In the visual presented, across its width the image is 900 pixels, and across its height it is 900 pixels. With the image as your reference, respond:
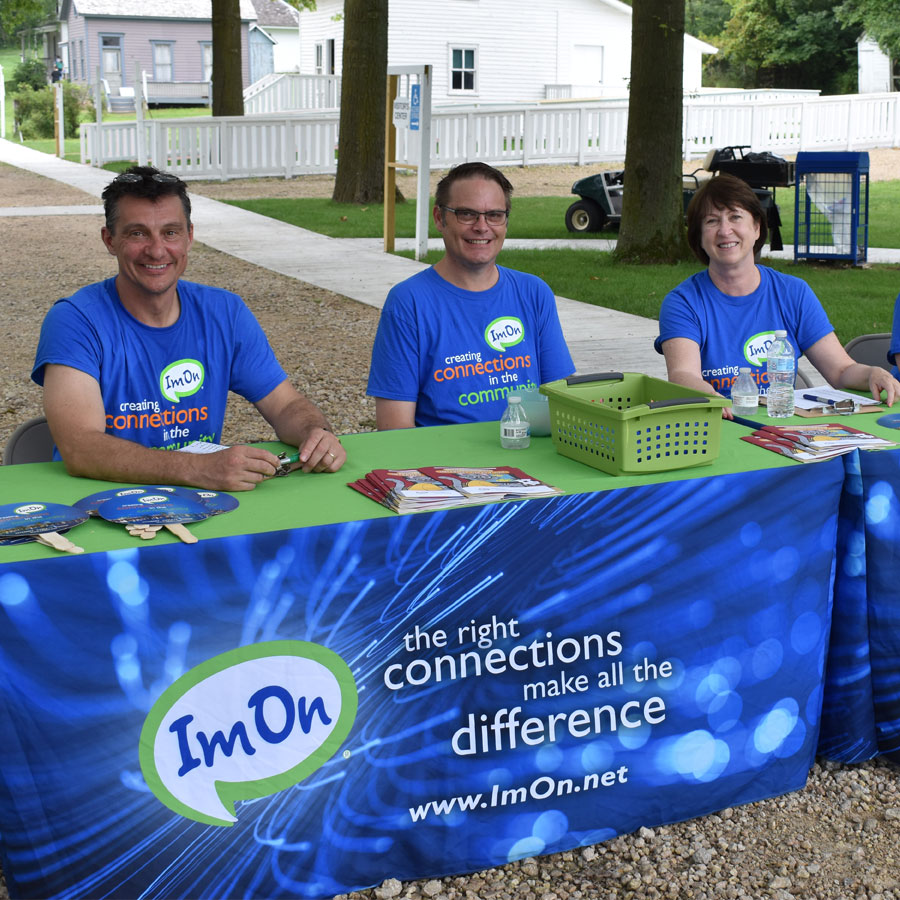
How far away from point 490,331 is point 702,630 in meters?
1.42

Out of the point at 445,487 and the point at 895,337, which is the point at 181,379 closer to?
the point at 445,487

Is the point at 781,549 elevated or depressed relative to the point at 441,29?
depressed

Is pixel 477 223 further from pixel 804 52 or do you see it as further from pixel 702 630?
pixel 804 52

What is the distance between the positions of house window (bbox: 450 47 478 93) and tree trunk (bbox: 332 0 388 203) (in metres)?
18.3

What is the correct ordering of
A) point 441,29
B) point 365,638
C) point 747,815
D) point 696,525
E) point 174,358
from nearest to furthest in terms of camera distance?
point 365,638, point 696,525, point 747,815, point 174,358, point 441,29

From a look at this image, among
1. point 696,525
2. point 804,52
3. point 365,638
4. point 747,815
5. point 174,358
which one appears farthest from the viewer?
point 804,52

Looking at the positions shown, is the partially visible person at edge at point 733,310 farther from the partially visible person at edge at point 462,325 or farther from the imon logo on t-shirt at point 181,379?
the imon logo on t-shirt at point 181,379

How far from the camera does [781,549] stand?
3.17 m

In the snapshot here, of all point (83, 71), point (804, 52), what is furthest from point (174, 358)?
point (83, 71)

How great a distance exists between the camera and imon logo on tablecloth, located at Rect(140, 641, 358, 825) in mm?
2646

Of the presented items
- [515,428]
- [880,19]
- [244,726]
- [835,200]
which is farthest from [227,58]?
[880,19]

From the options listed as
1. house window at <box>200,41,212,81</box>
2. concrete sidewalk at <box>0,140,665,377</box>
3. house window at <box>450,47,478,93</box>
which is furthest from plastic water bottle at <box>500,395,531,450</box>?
house window at <box>200,41,212,81</box>

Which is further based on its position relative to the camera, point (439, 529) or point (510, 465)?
point (510, 465)

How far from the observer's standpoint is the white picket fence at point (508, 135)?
24.0m
